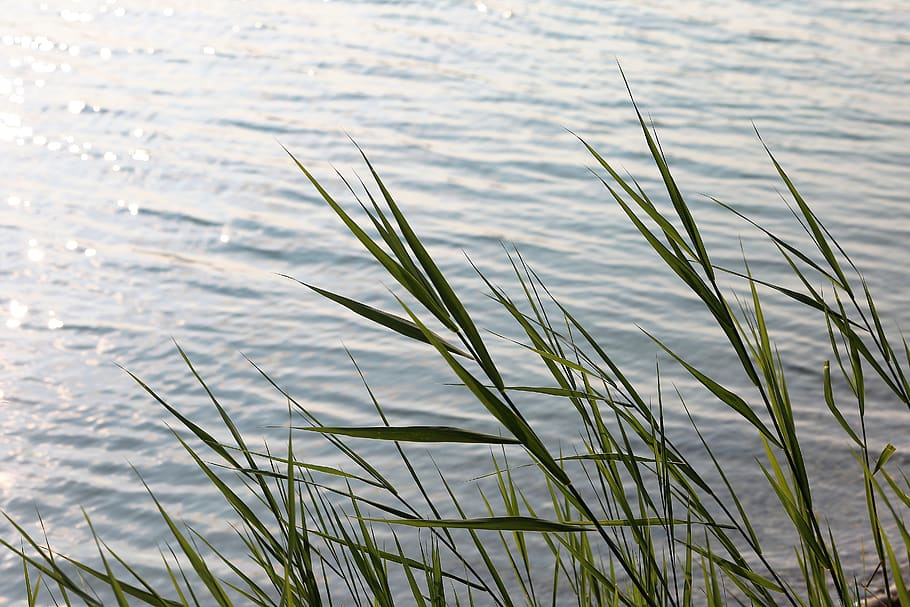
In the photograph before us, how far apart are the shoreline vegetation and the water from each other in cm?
18

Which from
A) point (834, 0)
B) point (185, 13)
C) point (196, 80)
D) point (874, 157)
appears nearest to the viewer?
point (874, 157)

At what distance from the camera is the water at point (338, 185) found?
190 inches

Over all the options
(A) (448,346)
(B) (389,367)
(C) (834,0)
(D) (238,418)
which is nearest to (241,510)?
(A) (448,346)

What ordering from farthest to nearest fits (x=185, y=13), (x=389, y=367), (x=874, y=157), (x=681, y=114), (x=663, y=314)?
(x=185, y=13)
(x=681, y=114)
(x=874, y=157)
(x=663, y=314)
(x=389, y=367)

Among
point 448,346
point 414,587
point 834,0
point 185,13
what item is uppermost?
point 448,346

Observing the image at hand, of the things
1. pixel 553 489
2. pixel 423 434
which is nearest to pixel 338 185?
pixel 553 489

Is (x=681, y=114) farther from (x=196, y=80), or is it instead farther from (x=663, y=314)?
(x=196, y=80)

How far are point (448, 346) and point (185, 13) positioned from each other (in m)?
11.7

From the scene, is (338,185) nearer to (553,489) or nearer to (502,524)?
Answer: (553,489)

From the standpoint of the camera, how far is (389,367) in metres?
5.18

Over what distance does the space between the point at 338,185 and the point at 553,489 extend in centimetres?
497

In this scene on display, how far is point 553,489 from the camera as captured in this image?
2.85 meters

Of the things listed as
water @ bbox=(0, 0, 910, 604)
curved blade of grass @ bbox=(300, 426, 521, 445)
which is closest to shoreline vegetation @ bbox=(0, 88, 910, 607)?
curved blade of grass @ bbox=(300, 426, 521, 445)

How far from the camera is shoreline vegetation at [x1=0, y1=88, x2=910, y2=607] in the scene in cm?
121
